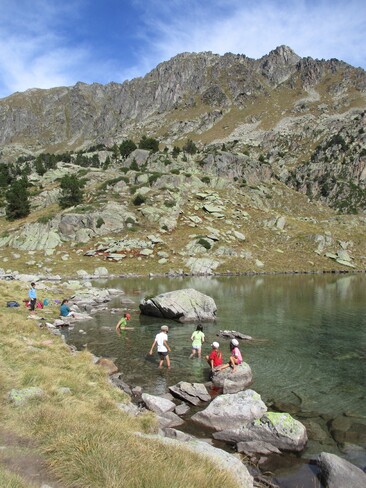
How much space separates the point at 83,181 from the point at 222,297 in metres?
87.2

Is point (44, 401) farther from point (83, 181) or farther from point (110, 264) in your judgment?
point (83, 181)

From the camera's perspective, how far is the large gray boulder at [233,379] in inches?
812

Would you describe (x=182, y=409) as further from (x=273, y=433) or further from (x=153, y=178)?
(x=153, y=178)

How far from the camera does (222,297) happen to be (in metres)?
54.3

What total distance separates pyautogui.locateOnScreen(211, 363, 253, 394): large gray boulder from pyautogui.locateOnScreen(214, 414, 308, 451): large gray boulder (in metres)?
5.03

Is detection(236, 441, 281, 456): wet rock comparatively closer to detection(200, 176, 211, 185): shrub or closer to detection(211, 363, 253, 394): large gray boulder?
detection(211, 363, 253, 394): large gray boulder

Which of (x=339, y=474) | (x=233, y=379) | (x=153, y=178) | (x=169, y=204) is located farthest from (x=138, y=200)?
(x=339, y=474)

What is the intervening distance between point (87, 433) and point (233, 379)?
41.4 ft

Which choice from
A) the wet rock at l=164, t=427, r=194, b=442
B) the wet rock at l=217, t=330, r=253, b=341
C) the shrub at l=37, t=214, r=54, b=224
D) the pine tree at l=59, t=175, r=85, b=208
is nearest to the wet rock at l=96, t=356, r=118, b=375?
the wet rock at l=164, t=427, r=194, b=442

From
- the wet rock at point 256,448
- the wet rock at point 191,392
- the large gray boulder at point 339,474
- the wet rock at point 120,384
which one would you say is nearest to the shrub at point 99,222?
the wet rock at point 120,384

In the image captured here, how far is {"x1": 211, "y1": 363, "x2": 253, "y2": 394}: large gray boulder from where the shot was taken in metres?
20.6

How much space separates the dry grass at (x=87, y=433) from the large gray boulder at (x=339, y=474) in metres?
4.78

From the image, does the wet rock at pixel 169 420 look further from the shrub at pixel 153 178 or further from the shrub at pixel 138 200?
the shrub at pixel 153 178

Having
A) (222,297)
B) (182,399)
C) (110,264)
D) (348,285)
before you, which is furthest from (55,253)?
(182,399)
